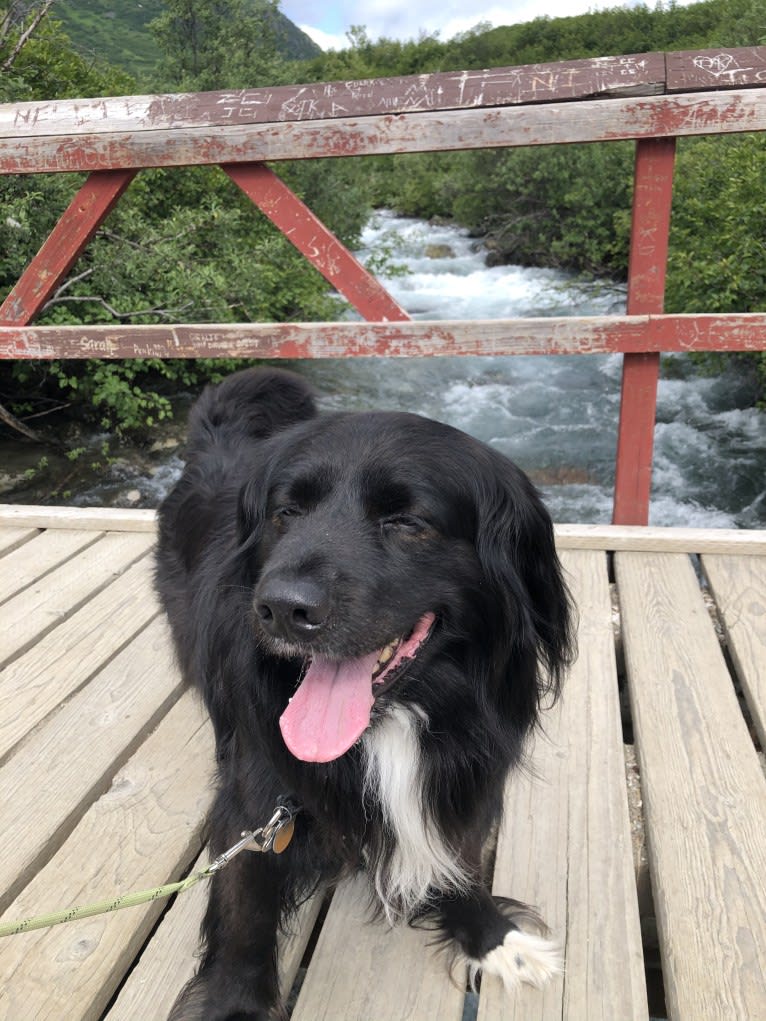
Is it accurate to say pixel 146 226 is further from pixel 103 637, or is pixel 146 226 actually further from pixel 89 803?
pixel 89 803

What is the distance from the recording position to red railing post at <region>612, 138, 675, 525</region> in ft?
8.02

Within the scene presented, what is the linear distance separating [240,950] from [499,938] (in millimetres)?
453

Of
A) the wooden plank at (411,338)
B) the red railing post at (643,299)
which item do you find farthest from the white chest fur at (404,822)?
the red railing post at (643,299)

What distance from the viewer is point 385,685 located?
127 centimetres

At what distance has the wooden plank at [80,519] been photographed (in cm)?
298

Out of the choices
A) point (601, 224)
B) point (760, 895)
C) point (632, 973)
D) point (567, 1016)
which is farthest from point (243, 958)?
point (601, 224)

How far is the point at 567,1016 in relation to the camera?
4.12 ft

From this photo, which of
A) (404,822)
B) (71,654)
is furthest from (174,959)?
(71,654)

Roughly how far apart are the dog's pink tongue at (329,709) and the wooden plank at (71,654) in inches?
39.0

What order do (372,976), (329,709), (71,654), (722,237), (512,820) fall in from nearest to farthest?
(329,709)
(372,976)
(512,820)
(71,654)
(722,237)

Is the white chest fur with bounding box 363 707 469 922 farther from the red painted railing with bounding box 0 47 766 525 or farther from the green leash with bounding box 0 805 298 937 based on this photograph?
the red painted railing with bounding box 0 47 766 525

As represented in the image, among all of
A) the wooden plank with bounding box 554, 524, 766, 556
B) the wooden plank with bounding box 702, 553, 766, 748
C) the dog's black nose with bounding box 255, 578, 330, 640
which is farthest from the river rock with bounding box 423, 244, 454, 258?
the dog's black nose with bounding box 255, 578, 330, 640

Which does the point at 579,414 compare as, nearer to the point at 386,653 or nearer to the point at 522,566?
the point at 522,566

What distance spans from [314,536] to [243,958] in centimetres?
72
